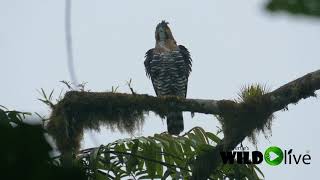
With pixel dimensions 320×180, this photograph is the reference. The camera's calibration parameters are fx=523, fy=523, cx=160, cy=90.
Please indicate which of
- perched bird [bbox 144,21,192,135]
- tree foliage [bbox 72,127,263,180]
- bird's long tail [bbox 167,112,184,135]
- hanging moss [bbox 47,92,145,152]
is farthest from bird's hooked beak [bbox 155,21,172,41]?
tree foliage [bbox 72,127,263,180]

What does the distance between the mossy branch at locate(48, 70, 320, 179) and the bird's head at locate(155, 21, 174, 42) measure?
3046 mm

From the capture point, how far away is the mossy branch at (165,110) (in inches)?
183

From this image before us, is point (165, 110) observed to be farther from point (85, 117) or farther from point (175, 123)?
point (175, 123)

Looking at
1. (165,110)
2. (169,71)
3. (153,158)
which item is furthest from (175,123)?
(153,158)

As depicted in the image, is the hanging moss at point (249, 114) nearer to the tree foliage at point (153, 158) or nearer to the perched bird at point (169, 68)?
the tree foliage at point (153, 158)

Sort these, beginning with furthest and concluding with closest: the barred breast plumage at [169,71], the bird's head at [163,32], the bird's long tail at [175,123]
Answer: the bird's head at [163,32]
the barred breast plumage at [169,71]
the bird's long tail at [175,123]

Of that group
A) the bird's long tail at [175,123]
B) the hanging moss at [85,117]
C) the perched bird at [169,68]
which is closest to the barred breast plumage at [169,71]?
the perched bird at [169,68]

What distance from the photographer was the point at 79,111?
17.7 feet

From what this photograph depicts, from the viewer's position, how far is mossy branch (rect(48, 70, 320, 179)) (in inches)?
183

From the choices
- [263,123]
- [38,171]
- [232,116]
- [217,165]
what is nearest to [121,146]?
[217,165]

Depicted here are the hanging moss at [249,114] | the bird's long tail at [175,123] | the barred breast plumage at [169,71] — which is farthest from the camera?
the barred breast plumage at [169,71]

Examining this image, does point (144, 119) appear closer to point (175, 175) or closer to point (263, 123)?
point (263, 123)

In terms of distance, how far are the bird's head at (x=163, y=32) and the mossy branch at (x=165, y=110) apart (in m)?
3.05

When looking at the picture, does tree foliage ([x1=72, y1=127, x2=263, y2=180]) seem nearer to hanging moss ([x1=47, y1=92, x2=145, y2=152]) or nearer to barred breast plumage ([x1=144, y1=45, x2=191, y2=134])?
hanging moss ([x1=47, y1=92, x2=145, y2=152])
